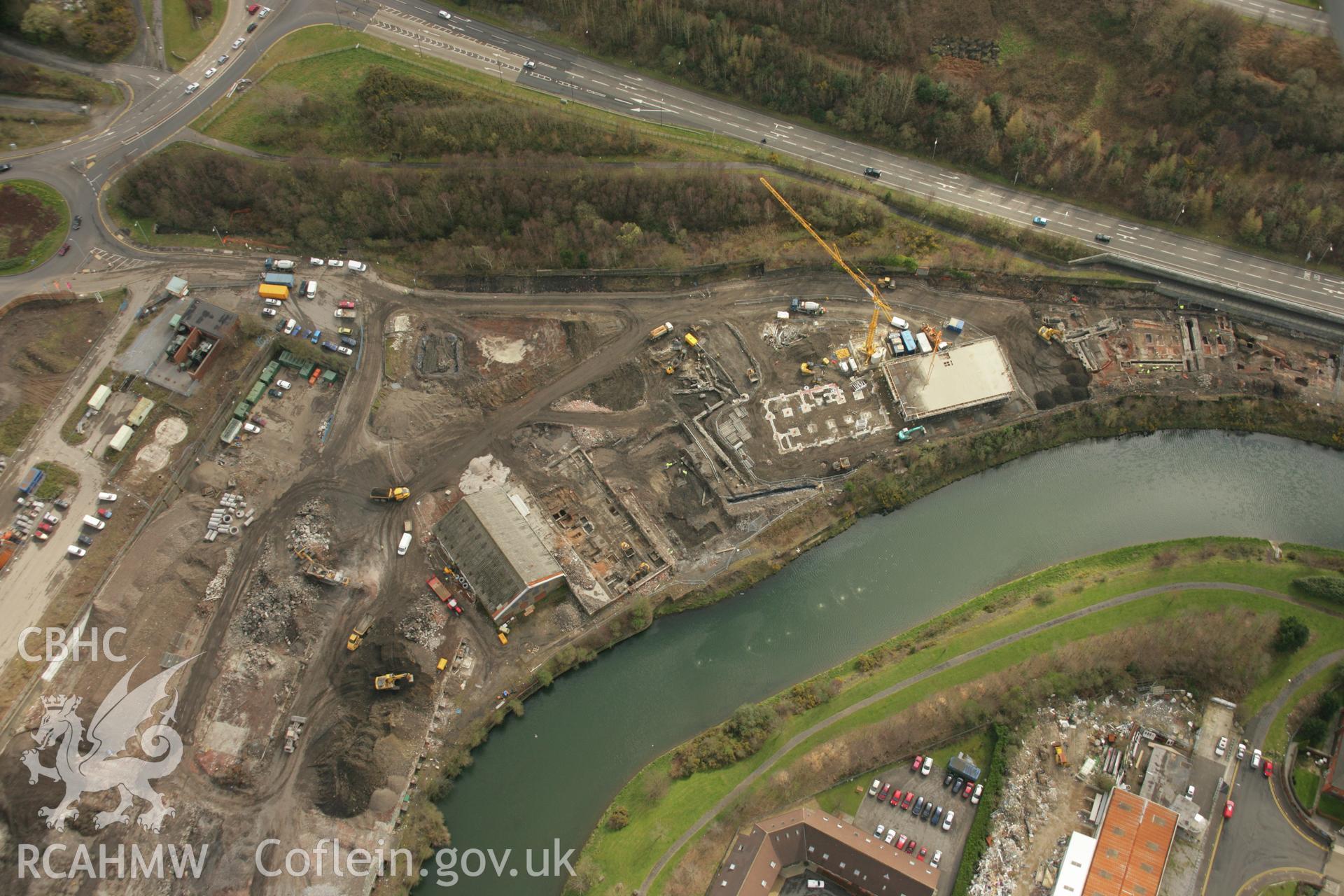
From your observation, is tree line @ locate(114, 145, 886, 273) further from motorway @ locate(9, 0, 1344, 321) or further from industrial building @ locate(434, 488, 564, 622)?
industrial building @ locate(434, 488, 564, 622)

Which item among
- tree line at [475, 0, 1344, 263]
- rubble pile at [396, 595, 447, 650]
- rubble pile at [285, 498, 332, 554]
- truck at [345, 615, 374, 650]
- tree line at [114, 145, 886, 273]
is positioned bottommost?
truck at [345, 615, 374, 650]

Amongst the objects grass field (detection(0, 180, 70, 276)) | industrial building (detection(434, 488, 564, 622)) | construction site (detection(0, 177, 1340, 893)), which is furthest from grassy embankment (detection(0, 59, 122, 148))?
industrial building (detection(434, 488, 564, 622))

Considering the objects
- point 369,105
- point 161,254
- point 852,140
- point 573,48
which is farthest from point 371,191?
point 852,140

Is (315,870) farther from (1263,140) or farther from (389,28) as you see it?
(1263,140)

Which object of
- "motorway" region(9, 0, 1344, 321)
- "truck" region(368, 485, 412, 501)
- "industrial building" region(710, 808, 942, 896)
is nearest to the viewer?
"industrial building" region(710, 808, 942, 896)

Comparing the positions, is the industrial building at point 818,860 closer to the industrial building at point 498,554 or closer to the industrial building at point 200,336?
the industrial building at point 498,554

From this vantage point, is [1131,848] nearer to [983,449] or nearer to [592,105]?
[983,449]
